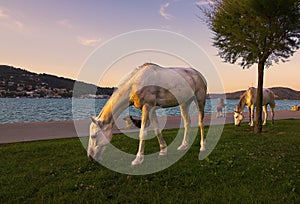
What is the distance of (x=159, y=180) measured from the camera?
16.1ft

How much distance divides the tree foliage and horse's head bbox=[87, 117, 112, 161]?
32.0ft

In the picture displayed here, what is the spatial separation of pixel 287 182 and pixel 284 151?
3.76 meters

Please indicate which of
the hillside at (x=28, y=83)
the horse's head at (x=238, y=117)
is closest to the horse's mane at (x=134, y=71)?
the horse's head at (x=238, y=117)

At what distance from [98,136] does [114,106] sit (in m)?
0.86

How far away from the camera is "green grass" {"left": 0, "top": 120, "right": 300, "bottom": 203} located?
13.3 ft

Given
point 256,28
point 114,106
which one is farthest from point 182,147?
point 256,28

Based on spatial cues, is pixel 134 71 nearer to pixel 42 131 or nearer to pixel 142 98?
pixel 142 98

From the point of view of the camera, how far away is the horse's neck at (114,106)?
5680mm

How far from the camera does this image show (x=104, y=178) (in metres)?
5.00

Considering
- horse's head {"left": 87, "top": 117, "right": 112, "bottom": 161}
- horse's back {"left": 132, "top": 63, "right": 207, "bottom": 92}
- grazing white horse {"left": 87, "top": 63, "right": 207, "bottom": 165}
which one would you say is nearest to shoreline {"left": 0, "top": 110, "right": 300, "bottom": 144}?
horse's head {"left": 87, "top": 117, "right": 112, "bottom": 161}

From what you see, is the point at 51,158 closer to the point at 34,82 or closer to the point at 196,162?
the point at 196,162

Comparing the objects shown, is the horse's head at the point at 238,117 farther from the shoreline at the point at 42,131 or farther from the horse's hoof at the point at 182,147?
the horse's hoof at the point at 182,147

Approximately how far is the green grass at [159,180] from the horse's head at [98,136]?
49 centimetres

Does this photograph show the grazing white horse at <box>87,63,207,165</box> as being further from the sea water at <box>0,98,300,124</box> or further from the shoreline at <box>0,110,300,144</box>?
the shoreline at <box>0,110,300,144</box>
